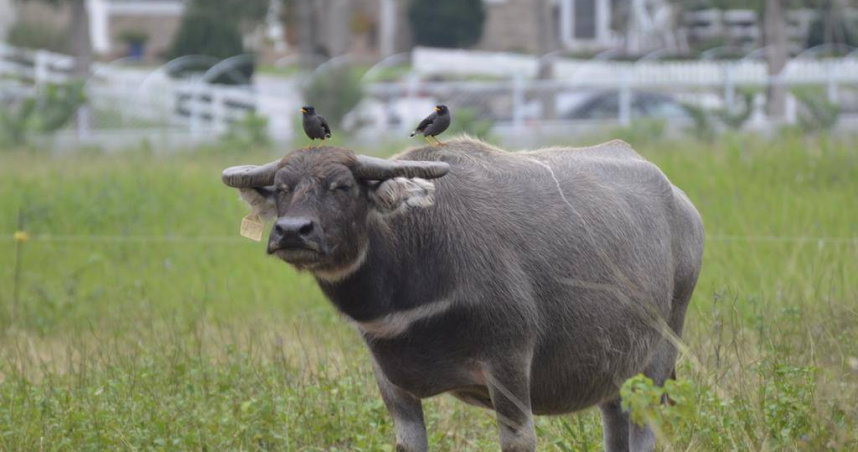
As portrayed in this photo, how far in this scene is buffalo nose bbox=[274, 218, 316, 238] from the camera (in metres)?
4.60

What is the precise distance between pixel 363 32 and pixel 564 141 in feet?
87.1

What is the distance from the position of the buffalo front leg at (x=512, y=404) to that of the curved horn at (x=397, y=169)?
0.80 m

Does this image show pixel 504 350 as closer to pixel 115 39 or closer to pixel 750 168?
pixel 750 168

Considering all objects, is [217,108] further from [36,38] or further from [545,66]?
[36,38]

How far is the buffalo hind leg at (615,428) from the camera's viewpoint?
19.5ft

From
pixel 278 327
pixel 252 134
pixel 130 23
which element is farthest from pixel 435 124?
pixel 130 23

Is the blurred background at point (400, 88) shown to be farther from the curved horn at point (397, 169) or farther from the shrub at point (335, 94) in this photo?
the curved horn at point (397, 169)

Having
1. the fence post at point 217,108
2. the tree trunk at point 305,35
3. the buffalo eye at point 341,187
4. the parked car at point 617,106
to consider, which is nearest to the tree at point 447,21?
the tree trunk at point 305,35

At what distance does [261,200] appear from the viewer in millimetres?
5094

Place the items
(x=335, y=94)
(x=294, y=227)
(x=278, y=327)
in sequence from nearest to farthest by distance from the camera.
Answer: (x=294, y=227)
(x=278, y=327)
(x=335, y=94)

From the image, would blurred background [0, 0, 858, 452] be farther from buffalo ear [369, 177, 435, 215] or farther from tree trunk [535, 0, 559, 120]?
buffalo ear [369, 177, 435, 215]

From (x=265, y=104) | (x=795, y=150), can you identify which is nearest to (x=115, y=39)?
(x=265, y=104)

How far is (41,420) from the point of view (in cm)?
601

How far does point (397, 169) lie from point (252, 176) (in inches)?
23.6
